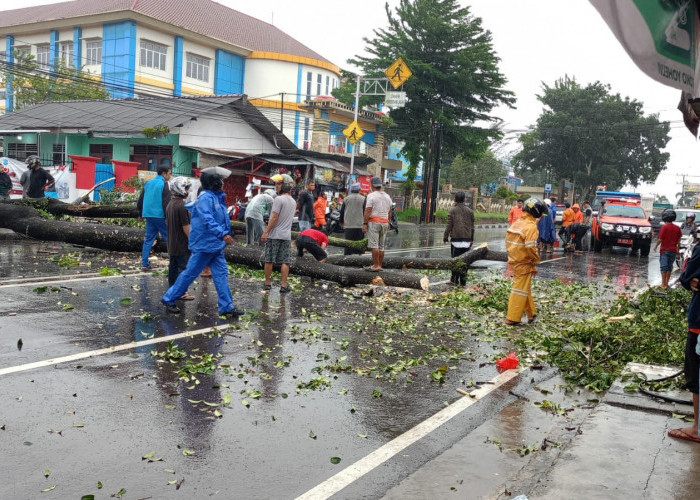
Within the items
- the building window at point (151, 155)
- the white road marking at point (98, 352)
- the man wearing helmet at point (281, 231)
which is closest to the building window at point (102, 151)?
the building window at point (151, 155)

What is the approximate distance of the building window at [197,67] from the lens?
49719mm

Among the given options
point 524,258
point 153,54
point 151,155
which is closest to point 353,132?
point 151,155

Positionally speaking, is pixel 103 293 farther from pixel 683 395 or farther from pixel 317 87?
pixel 317 87

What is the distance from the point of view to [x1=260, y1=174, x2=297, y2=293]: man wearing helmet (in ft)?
34.2

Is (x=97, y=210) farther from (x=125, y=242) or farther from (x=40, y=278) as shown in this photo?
(x=40, y=278)

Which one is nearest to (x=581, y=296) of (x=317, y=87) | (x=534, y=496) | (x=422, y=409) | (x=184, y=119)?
(x=422, y=409)

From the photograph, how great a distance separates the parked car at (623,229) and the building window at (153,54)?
3462 cm

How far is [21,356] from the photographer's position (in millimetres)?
6023

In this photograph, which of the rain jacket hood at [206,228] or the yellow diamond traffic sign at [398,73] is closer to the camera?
the rain jacket hood at [206,228]

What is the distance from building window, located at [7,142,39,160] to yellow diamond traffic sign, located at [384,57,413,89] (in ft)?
65.6

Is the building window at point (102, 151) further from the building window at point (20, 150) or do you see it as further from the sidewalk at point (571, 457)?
the sidewalk at point (571, 457)

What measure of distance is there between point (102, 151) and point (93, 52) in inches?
729

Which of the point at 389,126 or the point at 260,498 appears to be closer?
the point at 260,498

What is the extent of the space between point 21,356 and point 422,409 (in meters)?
3.84
